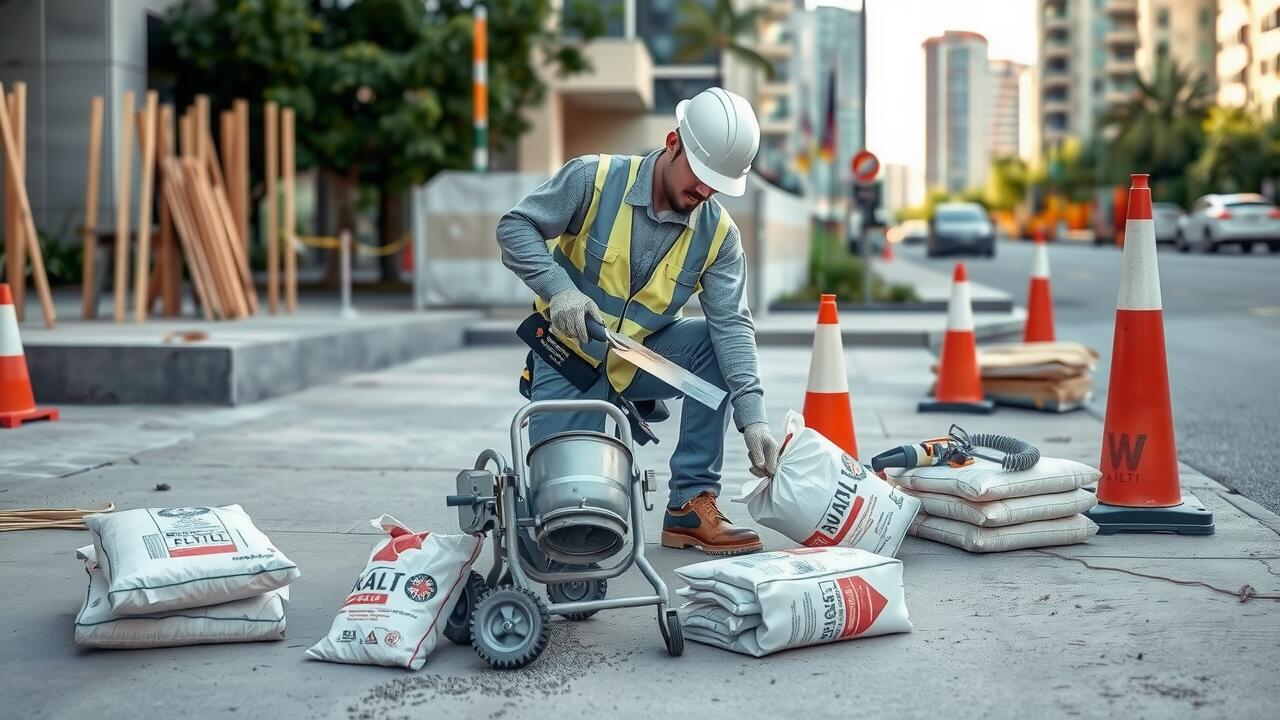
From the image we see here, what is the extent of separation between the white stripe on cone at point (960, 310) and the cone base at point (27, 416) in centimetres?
511

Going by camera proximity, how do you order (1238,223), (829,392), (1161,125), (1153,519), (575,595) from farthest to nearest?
(1161,125)
(1238,223)
(829,392)
(1153,519)
(575,595)

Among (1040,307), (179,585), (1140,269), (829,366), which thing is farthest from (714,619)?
(1040,307)

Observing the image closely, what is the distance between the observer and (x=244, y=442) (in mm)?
7234

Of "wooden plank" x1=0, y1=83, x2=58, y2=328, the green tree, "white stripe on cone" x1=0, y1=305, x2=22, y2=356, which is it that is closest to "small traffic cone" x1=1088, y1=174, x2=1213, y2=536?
"white stripe on cone" x1=0, y1=305, x2=22, y2=356

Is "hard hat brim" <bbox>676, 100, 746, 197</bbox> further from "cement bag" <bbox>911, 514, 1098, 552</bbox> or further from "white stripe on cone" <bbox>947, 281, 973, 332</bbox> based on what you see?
"white stripe on cone" <bbox>947, 281, 973, 332</bbox>

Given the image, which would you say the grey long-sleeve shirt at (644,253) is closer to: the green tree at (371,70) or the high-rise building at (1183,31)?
the green tree at (371,70)

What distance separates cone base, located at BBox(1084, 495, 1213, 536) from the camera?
497 centimetres

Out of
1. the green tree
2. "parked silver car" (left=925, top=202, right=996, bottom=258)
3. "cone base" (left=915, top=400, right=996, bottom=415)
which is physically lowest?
"cone base" (left=915, top=400, right=996, bottom=415)

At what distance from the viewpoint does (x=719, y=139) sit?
4.14 meters

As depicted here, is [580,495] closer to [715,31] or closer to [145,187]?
[145,187]

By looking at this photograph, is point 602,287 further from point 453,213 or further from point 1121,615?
point 453,213

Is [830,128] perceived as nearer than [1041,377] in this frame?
No

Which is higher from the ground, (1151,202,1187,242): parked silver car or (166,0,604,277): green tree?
(166,0,604,277): green tree

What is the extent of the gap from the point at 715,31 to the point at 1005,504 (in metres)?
33.9
